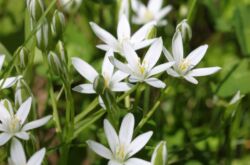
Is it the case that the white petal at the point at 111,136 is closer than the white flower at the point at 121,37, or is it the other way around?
the white petal at the point at 111,136

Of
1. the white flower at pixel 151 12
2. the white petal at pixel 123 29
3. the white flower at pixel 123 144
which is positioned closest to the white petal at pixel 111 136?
the white flower at pixel 123 144

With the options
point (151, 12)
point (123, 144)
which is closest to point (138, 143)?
point (123, 144)

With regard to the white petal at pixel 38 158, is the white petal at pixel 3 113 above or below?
above

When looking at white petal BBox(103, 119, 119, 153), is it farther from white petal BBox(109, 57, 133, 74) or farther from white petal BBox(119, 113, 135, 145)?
white petal BBox(109, 57, 133, 74)

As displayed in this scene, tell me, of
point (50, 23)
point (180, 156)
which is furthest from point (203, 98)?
point (50, 23)

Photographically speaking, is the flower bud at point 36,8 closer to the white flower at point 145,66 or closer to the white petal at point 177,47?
Result: the white flower at point 145,66

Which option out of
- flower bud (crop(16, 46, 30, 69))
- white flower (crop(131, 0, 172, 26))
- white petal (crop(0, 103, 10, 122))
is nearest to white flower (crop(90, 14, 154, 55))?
flower bud (crop(16, 46, 30, 69))

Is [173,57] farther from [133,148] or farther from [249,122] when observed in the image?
[249,122]

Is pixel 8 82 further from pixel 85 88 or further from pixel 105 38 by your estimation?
pixel 105 38
